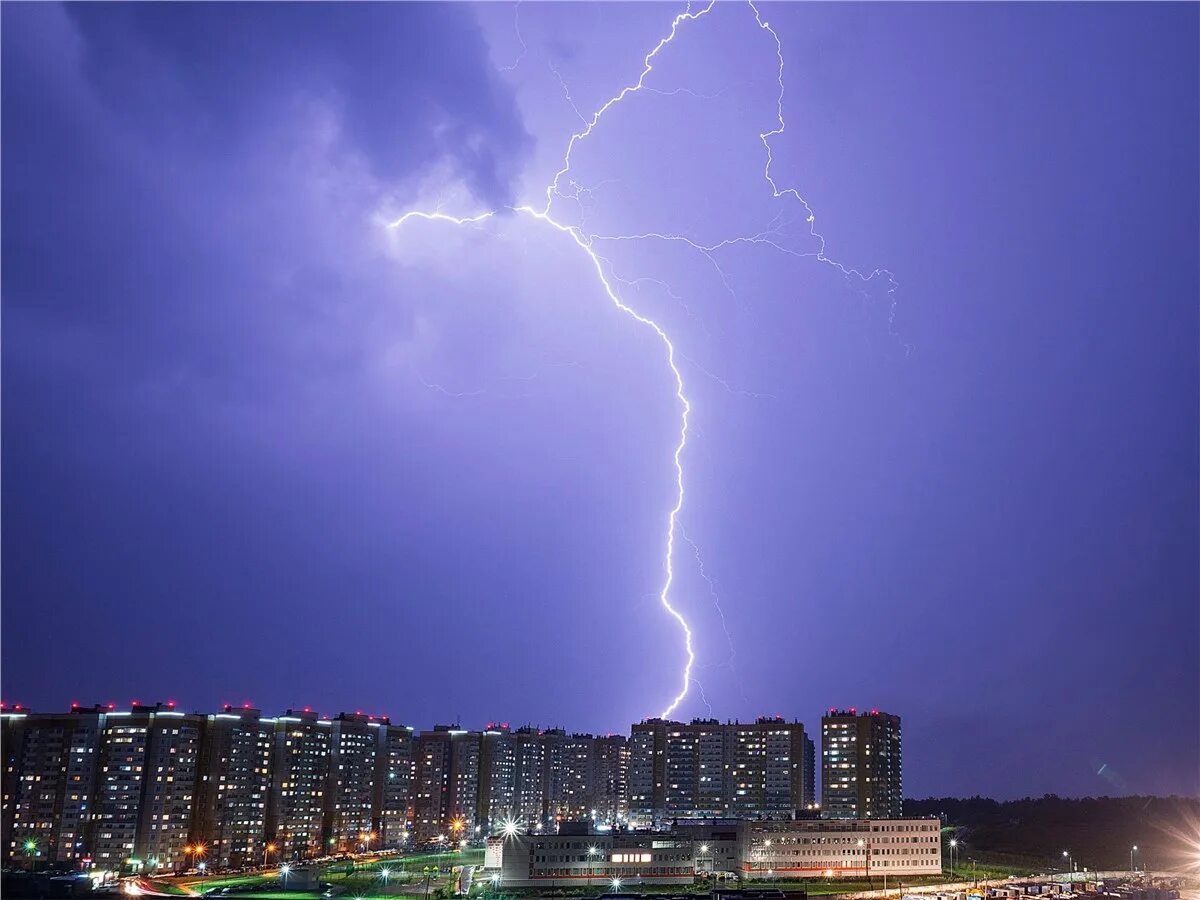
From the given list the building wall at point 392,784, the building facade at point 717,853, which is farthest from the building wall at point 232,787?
the building facade at point 717,853

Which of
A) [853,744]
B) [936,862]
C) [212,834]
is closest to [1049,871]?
[936,862]

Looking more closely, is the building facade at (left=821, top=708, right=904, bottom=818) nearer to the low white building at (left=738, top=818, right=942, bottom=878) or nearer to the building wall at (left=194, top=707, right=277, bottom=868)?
the low white building at (left=738, top=818, right=942, bottom=878)

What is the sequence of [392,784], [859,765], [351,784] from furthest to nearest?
1. [859,765]
2. [392,784]
3. [351,784]

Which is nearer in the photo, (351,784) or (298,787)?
(298,787)

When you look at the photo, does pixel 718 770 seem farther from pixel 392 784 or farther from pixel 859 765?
pixel 392 784

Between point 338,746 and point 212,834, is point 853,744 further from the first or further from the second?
point 212,834

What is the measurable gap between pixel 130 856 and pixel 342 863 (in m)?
7.93

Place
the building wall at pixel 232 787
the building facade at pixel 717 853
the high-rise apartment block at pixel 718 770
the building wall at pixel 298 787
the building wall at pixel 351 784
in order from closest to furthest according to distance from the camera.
A: the building facade at pixel 717 853 < the building wall at pixel 232 787 < the building wall at pixel 298 787 < the building wall at pixel 351 784 < the high-rise apartment block at pixel 718 770

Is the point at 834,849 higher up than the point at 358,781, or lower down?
lower down

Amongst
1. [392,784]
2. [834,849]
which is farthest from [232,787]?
[834,849]

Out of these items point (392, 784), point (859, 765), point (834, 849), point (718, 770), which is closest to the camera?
point (834, 849)

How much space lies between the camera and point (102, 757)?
40188 millimetres

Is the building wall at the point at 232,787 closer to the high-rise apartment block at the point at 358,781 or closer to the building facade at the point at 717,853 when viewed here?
the high-rise apartment block at the point at 358,781

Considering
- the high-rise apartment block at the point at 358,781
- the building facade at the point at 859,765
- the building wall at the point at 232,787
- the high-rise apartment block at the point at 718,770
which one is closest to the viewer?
the high-rise apartment block at the point at 358,781
